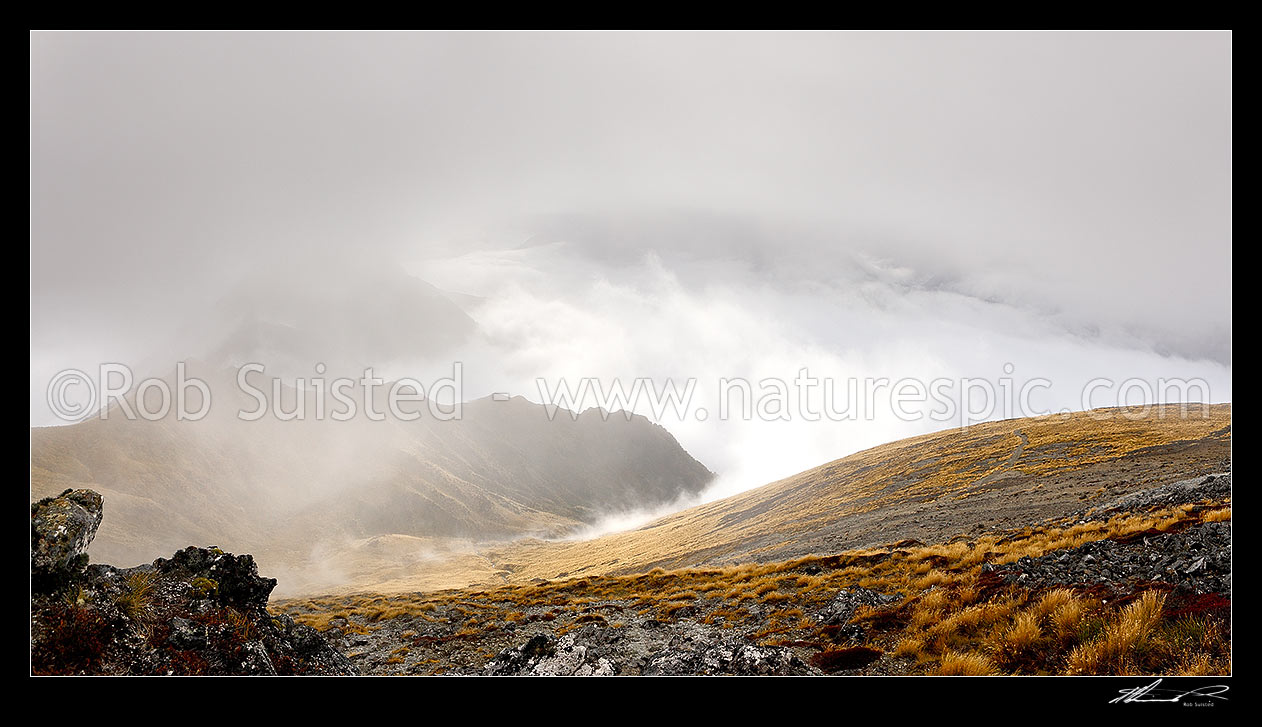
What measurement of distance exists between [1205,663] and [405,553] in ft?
324

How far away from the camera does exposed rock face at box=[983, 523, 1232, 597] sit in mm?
7258

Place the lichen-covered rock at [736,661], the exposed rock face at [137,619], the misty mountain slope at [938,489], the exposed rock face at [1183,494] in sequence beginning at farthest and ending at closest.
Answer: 1. the misty mountain slope at [938,489]
2. the exposed rock face at [1183,494]
3. the lichen-covered rock at [736,661]
4. the exposed rock face at [137,619]

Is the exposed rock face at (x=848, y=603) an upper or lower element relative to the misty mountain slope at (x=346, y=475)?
upper

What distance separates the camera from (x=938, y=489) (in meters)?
39.2

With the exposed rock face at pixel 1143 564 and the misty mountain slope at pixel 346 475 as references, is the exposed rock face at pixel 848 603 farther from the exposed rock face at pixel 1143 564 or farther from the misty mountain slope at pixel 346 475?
the misty mountain slope at pixel 346 475

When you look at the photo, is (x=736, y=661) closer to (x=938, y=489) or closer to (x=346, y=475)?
(x=938, y=489)

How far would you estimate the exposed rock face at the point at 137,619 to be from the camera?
6156mm

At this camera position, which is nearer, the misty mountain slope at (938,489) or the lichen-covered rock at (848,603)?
the lichen-covered rock at (848,603)

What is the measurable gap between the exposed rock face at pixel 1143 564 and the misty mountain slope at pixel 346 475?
59.9 meters

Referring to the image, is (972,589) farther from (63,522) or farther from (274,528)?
(274,528)
